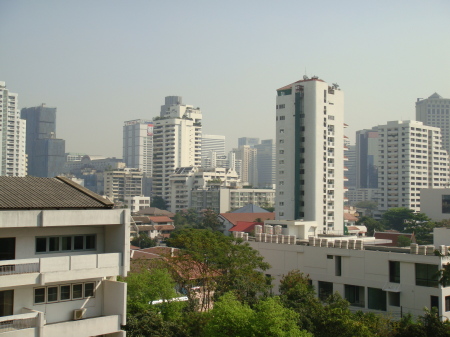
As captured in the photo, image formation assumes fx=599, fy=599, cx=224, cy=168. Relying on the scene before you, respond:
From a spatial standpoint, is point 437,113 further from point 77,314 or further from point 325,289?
point 77,314

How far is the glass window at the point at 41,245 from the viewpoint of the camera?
1191 cm

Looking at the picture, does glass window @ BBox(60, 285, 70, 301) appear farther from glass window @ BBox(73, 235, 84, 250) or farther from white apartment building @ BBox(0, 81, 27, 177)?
white apartment building @ BBox(0, 81, 27, 177)

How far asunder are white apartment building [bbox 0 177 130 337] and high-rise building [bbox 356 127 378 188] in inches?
6362

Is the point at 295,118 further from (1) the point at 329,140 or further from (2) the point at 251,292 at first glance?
(2) the point at 251,292

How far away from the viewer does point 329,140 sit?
57031 millimetres

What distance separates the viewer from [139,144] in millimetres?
188750

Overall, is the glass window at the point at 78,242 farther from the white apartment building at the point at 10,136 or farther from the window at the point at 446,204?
the white apartment building at the point at 10,136

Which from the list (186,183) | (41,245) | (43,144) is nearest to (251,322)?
(41,245)

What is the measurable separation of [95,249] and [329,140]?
46238 mm

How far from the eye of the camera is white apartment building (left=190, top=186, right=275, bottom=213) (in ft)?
330

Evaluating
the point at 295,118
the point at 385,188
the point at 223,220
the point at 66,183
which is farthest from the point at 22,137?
the point at 66,183

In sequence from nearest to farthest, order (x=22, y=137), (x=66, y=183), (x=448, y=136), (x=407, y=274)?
(x=66, y=183) < (x=407, y=274) < (x=22, y=137) < (x=448, y=136)

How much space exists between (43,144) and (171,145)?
71.3 metres

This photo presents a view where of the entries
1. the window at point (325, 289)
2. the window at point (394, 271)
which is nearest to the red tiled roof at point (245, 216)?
the window at point (325, 289)
